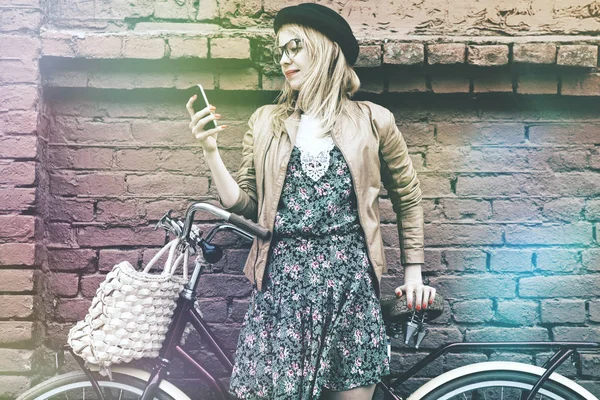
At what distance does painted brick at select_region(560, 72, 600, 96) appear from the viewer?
2.50 meters

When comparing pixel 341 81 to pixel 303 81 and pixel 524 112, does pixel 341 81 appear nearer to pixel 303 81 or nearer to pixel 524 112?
pixel 303 81

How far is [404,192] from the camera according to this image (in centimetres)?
211

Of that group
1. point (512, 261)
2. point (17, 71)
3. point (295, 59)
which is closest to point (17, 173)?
Result: point (17, 71)

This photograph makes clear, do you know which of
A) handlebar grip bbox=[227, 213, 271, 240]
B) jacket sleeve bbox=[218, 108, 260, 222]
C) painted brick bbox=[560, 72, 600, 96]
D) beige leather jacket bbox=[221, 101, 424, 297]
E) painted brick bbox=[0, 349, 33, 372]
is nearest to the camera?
handlebar grip bbox=[227, 213, 271, 240]

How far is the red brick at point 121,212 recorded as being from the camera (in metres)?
2.54

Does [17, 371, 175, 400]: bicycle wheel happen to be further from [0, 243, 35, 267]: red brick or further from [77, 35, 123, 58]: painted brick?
[77, 35, 123, 58]: painted brick

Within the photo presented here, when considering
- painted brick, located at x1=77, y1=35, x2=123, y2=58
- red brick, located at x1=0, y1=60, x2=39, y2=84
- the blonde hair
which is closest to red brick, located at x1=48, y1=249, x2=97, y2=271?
red brick, located at x1=0, y1=60, x2=39, y2=84

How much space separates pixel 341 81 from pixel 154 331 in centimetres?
114

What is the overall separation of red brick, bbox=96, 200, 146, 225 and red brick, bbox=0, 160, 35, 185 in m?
0.31

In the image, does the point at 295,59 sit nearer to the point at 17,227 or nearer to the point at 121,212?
the point at 121,212

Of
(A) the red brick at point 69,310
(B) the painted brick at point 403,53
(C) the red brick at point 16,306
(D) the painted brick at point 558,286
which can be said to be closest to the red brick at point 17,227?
(C) the red brick at point 16,306

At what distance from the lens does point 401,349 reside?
2605 millimetres

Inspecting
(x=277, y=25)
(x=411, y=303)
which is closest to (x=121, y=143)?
(x=277, y=25)

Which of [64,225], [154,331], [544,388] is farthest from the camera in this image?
[64,225]
